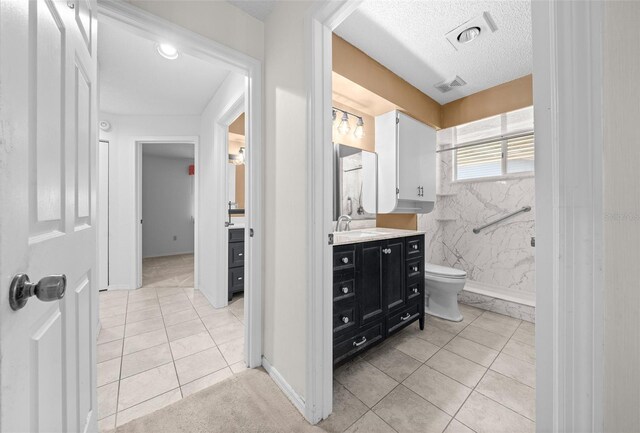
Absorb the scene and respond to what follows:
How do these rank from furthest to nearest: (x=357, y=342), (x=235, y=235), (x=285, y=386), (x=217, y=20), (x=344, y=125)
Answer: (x=235, y=235)
(x=344, y=125)
(x=357, y=342)
(x=217, y=20)
(x=285, y=386)

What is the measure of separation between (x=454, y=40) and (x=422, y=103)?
2.89 feet

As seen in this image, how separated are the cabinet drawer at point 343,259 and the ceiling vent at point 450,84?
2.23m

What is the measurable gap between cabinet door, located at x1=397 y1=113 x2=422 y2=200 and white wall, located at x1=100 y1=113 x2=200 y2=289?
2661 millimetres

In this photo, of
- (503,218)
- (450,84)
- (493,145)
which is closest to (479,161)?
(493,145)

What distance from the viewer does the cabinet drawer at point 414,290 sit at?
202cm

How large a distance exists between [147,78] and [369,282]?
2922 mm

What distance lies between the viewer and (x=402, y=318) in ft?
6.42

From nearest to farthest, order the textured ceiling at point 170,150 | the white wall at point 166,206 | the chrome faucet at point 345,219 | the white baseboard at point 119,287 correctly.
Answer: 1. the chrome faucet at point 345,219
2. the white baseboard at point 119,287
3. the textured ceiling at point 170,150
4. the white wall at point 166,206

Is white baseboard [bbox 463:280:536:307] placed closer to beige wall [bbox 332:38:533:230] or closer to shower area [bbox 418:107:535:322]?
shower area [bbox 418:107:535:322]

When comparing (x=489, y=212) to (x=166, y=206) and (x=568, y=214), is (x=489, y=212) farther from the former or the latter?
(x=166, y=206)

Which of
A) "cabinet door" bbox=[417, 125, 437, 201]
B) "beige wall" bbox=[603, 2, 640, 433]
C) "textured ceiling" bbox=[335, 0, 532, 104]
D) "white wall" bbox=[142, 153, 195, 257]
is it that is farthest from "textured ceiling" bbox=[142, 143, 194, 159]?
"beige wall" bbox=[603, 2, 640, 433]

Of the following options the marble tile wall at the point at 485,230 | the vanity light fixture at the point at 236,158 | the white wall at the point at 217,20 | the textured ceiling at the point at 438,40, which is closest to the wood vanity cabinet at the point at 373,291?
the marble tile wall at the point at 485,230

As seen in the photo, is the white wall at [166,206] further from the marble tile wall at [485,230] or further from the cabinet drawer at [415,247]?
the cabinet drawer at [415,247]

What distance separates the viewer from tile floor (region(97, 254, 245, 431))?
1387 mm
